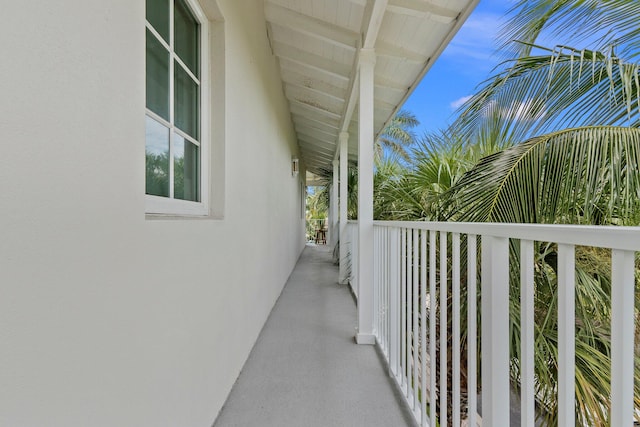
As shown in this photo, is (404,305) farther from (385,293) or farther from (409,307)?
(385,293)

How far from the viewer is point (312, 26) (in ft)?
10.5

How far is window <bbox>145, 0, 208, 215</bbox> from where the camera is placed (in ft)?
4.15

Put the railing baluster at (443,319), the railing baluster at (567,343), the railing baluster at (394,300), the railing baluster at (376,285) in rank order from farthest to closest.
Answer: the railing baluster at (376,285) < the railing baluster at (394,300) < the railing baluster at (443,319) < the railing baluster at (567,343)

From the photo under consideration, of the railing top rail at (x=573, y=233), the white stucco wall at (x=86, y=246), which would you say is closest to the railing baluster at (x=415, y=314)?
the railing top rail at (x=573, y=233)

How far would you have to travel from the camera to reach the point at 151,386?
1067 mm

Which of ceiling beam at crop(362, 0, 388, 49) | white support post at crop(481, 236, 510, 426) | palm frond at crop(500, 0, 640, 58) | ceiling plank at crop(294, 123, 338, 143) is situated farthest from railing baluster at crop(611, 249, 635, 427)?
ceiling plank at crop(294, 123, 338, 143)

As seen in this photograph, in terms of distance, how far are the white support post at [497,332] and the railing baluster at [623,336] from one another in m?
0.35

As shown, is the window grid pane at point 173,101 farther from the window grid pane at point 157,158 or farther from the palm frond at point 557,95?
the palm frond at point 557,95

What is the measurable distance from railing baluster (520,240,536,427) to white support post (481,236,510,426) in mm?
104

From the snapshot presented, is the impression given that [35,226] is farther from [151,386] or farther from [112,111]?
[151,386]

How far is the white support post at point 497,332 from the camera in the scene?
97cm

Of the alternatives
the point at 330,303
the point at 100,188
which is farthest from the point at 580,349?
the point at 330,303

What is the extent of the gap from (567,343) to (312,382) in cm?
170

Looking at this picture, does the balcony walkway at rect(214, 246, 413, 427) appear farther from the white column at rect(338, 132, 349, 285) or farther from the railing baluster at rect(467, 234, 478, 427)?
the white column at rect(338, 132, 349, 285)
